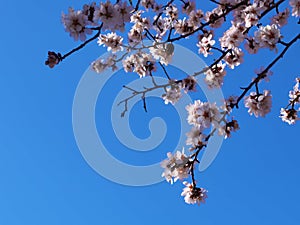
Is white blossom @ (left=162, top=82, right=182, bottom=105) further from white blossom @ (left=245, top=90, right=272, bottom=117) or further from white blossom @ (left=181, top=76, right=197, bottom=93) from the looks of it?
white blossom @ (left=245, top=90, right=272, bottom=117)

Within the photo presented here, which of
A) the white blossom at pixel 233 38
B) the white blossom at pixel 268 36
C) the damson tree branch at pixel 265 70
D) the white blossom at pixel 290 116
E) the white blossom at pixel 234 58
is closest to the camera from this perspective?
the damson tree branch at pixel 265 70

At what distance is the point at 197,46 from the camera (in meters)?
3.41

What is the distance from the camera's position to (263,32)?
8.89ft

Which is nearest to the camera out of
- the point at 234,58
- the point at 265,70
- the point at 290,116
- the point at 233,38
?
the point at 265,70

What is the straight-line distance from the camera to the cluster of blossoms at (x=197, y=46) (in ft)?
7.59

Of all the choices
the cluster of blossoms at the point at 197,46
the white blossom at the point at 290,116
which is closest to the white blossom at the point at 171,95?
the cluster of blossoms at the point at 197,46

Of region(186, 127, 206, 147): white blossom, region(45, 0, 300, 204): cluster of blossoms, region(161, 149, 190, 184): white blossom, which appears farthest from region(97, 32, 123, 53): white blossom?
region(186, 127, 206, 147): white blossom

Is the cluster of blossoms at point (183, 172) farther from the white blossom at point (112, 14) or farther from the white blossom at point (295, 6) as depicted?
the white blossom at point (295, 6)

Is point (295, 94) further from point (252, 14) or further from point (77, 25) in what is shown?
point (77, 25)

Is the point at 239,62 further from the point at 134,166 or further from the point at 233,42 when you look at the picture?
the point at 134,166

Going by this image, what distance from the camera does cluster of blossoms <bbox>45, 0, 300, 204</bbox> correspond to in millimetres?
2312

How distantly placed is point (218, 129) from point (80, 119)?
3.21m

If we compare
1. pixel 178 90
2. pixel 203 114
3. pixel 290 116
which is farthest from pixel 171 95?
pixel 290 116

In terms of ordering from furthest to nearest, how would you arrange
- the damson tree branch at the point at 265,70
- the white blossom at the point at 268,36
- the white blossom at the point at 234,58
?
the white blossom at the point at 234,58 → the white blossom at the point at 268,36 → the damson tree branch at the point at 265,70
